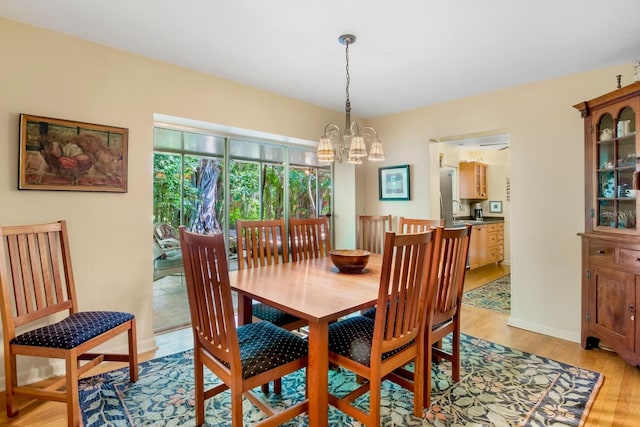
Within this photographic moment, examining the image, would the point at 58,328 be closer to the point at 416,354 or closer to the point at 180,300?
the point at 180,300

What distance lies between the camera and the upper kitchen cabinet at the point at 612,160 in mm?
2393

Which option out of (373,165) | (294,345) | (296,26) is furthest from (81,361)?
(373,165)

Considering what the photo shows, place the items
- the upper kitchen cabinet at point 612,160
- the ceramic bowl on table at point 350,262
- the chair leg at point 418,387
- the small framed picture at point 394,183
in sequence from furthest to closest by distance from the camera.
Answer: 1. the small framed picture at point 394,183
2. the upper kitchen cabinet at point 612,160
3. the ceramic bowl on table at point 350,262
4. the chair leg at point 418,387

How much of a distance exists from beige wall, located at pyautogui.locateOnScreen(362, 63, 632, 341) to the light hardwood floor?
0.23m

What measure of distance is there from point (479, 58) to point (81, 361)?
Result: 3.87 metres

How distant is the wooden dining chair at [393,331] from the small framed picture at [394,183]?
2.44 meters

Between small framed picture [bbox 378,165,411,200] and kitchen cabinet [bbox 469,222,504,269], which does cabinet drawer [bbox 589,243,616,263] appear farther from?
kitchen cabinet [bbox 469,222,504,269]

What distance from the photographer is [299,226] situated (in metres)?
2.94

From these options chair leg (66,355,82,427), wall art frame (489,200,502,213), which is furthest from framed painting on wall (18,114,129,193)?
wall art frame (489,200,502,213)

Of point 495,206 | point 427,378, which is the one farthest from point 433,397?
point 495,206

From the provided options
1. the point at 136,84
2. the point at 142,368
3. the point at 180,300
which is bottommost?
the point at 142,368

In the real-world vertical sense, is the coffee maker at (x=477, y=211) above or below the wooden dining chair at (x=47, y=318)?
above

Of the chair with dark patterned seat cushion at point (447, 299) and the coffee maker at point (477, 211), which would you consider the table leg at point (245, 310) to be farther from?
the coffee maker at point (477, 211)

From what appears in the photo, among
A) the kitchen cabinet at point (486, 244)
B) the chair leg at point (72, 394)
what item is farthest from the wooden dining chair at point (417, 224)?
the kitchen cabinet at point (486, 244)
